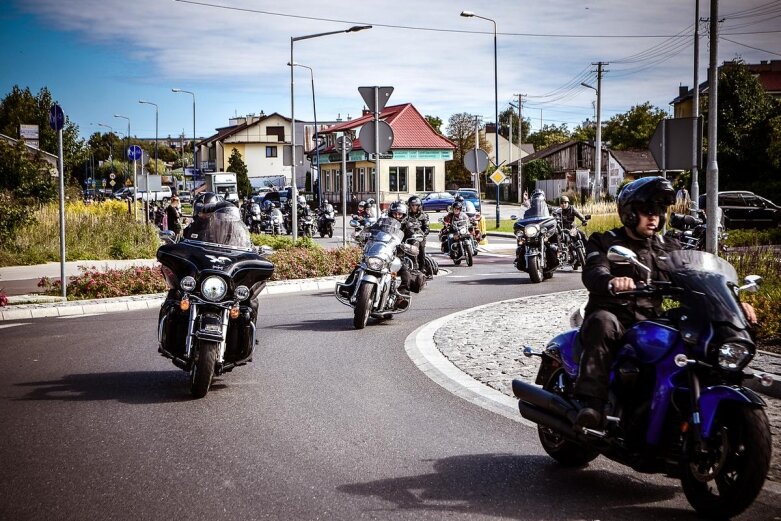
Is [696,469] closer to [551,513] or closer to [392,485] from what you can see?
[551,513]

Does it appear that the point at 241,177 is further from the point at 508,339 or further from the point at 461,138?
the point at 508,339

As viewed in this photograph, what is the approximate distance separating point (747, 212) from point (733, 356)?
33.1 m

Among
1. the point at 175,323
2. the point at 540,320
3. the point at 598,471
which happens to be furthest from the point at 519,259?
the point at 598,471

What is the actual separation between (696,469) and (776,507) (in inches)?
25.4

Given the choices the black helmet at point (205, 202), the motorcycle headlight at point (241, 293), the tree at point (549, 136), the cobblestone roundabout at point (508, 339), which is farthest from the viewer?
the tree at point (549, 136)

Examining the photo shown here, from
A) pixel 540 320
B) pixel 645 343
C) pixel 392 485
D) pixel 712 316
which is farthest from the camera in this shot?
pixel 540 320

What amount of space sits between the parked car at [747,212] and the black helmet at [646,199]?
31.5 m

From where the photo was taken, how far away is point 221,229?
8016 millimetres

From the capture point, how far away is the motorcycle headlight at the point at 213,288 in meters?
7.24

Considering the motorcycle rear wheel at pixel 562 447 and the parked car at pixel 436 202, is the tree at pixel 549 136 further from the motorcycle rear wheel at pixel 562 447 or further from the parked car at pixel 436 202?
the motorcycle rear wheel at pixel 562 447

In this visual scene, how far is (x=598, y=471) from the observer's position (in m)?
5.23

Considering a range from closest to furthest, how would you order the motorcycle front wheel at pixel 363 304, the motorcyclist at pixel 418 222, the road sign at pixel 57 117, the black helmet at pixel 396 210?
the motorcycle front wheel at pixel 363 304
the black helmet at pixel 396 210
the motorcyclist at pixel 418 222
the road sign at pixel 57 117

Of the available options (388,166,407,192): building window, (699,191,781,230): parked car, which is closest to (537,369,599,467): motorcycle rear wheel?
(699,191,781,230): parked car

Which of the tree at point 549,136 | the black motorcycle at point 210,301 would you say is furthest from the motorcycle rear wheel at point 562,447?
the tree at point 549,136
